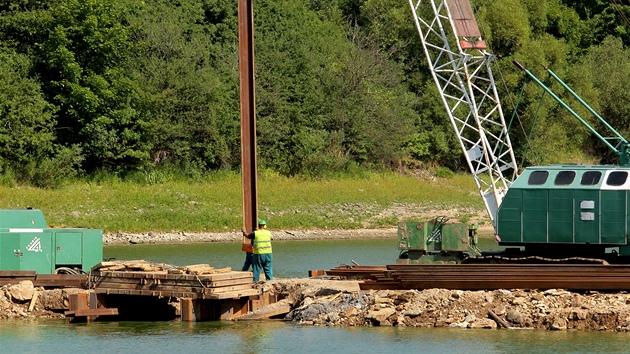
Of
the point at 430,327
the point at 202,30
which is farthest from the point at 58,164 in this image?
the point at 430,327

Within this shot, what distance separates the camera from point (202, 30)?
240ft

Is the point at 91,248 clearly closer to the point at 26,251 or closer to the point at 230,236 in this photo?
the point at 26,251

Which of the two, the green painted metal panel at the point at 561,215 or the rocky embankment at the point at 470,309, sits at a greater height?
the green painted metal panel at the point at 561,215

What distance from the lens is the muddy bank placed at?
181 ft

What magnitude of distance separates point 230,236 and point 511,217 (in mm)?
28831

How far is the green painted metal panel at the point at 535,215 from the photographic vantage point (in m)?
30.7

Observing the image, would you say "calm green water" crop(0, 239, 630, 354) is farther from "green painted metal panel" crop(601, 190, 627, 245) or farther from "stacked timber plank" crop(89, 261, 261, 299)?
"green painted metal panel" crop(601, 190, 627, 245)

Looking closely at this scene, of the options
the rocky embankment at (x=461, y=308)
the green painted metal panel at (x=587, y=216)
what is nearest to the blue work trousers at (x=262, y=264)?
the rocky embankment at (x=461, y=308)

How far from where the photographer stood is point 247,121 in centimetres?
3522

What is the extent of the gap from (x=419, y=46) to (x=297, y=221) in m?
24.8

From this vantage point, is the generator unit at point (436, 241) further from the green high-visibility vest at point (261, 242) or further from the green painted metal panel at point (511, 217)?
the green high-visibility vest at point (261, 242)

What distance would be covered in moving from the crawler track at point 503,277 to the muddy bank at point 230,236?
1062 inches

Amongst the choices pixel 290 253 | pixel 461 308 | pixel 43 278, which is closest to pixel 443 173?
pixel 290 253

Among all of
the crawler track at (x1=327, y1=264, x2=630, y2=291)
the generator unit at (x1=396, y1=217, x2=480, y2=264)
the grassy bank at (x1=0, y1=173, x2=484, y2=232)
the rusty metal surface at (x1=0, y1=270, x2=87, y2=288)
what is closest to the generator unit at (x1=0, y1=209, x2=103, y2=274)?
the rusty metal surface at (x1=0, y1=270, x2=87, y2=288)
